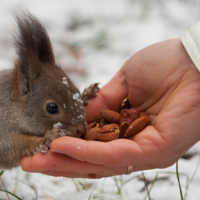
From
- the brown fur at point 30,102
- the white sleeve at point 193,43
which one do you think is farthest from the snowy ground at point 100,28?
the white sleeve at point 193,43

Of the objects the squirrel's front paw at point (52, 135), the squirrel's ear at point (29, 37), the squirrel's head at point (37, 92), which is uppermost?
the squirrel's ear at point (29, 37)

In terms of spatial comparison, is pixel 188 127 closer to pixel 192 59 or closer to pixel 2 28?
pixel 192 59

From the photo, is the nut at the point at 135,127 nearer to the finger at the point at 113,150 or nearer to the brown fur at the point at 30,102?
the finger at the point at 113,150

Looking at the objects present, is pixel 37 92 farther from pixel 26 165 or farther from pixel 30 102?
pixel 26 165

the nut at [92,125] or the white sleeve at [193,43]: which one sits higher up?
the white sleeve at [193,43]

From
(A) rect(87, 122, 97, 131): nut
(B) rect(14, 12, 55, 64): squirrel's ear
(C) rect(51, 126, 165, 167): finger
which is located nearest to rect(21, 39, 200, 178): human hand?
(C) rect(51, 126, 165, 167): finger

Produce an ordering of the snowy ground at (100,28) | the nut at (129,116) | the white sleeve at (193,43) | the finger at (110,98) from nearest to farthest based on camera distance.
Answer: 1. the white sleeve at (193,43)
2. the nut at (129,116)
3. the finger at (110,98)
4. the snowy ground at (100,28)

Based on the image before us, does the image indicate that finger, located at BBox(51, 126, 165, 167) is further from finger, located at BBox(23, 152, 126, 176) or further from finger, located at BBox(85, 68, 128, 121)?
finger, located at BBox(85, 68, 128, 121)
